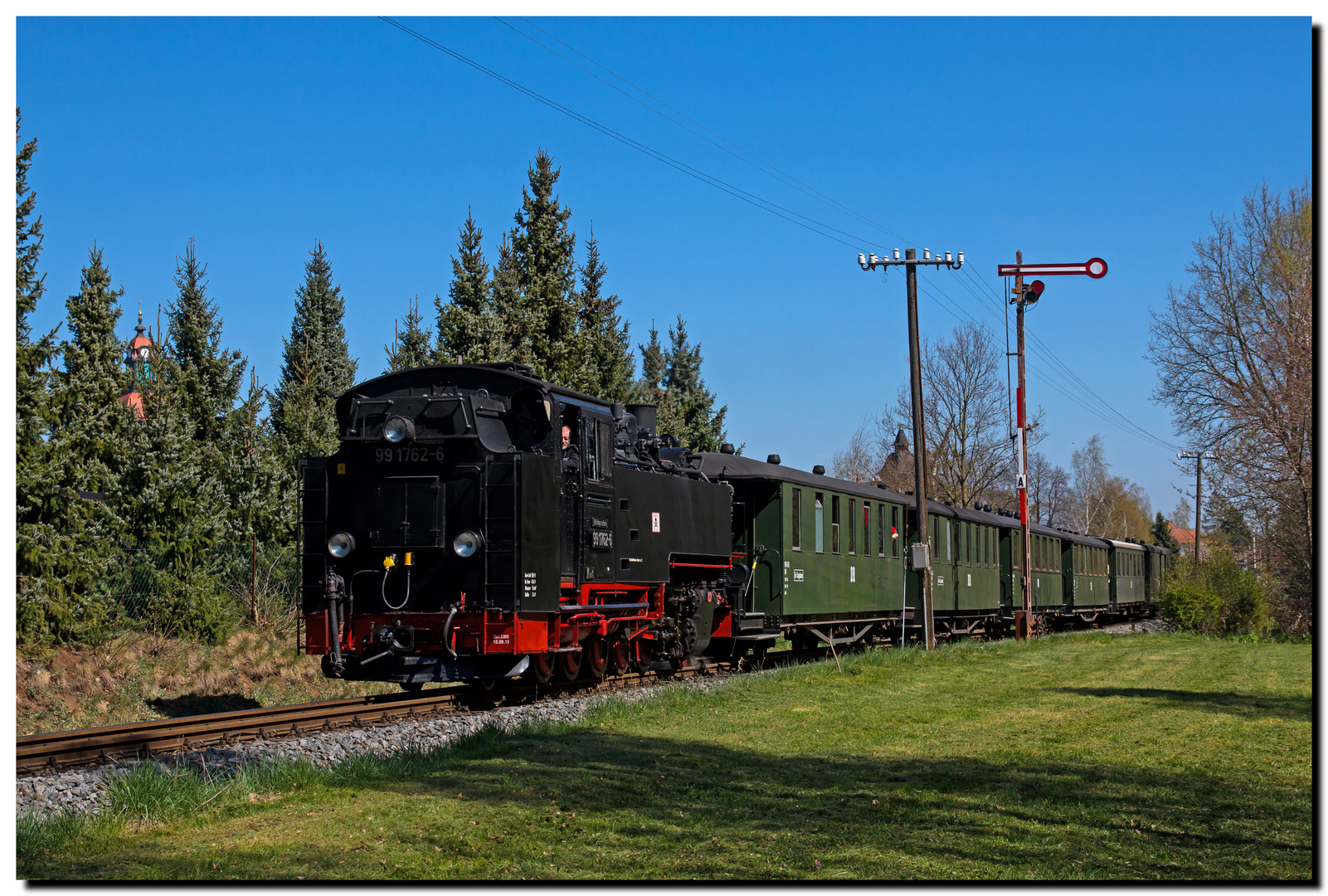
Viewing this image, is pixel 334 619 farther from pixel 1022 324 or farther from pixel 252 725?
pixel 1022 324

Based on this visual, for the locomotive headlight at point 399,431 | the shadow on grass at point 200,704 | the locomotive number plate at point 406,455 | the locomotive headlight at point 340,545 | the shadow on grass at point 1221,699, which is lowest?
the shadow on grass at point 200,704

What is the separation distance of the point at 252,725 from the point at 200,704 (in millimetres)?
6775

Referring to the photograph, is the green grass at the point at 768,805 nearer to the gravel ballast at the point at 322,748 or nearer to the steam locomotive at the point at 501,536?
the gravel ballast at the point at 322,748

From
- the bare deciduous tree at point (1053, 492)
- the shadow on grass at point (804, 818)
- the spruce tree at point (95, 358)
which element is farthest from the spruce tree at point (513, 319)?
the bare deciduous tree at point (1053, 492)

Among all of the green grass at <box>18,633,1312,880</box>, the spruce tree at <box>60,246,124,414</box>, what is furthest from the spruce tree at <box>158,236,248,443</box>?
the green grass at <box>18,633,1312,880</box>

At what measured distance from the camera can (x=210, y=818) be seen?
7469mm

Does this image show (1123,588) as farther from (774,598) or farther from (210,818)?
(210,818)

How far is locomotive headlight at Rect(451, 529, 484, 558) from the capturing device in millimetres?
12484

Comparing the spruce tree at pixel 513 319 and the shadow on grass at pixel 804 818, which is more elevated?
the spruce tree at pixel 513 319

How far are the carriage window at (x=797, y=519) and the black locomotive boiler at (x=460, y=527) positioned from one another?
558cm

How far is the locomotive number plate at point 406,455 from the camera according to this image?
1288 centimetres

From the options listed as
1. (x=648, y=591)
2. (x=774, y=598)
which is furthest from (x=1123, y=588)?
(x=648, y=591)

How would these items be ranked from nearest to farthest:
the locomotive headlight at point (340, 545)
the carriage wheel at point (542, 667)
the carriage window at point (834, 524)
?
the locomotive headlight at point (340, 545) < the carriage wheel at point (542, 667) < the carriage window at point (834, 524)

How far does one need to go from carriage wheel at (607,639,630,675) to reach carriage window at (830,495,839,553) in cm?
612
